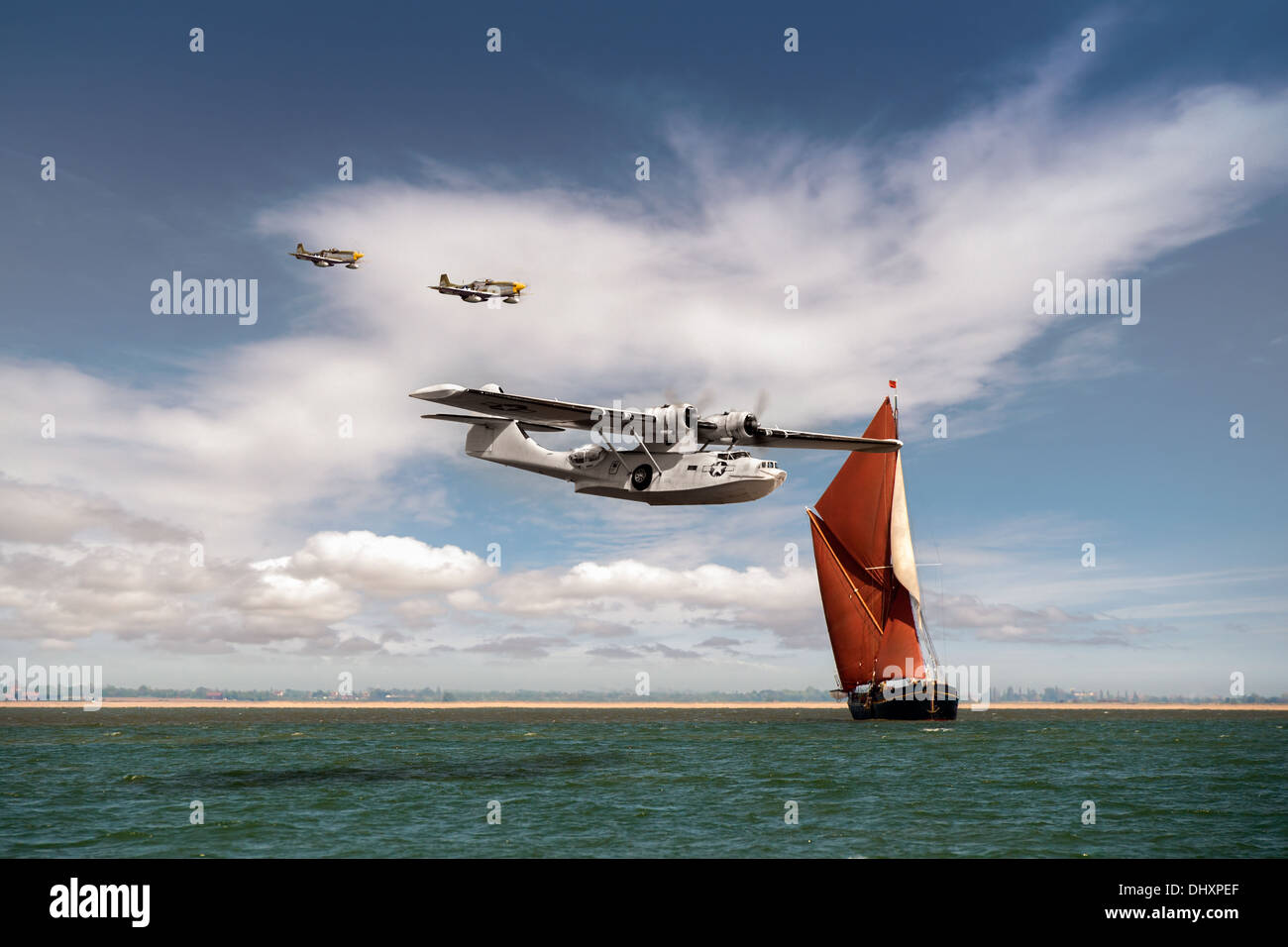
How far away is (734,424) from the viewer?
3123cm

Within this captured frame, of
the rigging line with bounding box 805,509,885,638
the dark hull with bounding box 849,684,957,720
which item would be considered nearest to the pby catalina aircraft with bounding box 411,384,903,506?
the rigging line with bounding box 805,509,885,638

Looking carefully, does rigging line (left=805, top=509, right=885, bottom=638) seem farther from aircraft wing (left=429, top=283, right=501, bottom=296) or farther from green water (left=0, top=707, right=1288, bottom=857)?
aircraft wing (left=429, top=283, right=501, bottom=296)

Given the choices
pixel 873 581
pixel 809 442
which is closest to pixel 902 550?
pixel 873 581

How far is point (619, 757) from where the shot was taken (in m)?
60.4

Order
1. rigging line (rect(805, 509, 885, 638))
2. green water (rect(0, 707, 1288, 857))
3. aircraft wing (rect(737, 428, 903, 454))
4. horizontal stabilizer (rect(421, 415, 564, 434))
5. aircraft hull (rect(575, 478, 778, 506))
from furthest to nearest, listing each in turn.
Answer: rigging line (rect(805, 509, 885, 638))
horizontal stabilizer (rect(421, 415, 564, 434))
aircraft wing (rect(737, 428, 903, 454))
aircraft hull (rect(575, 478, 778, 506))
green water (rect(0, 707, 1288, 857))

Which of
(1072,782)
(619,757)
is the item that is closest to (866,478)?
(619,757)

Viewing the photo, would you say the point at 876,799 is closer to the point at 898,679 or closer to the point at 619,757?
the point at 619,757

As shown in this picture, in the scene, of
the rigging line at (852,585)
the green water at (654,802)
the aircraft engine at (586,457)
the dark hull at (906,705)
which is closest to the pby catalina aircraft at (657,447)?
the aircraft engine at (586,457)

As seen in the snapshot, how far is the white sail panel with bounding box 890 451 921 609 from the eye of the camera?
3450 inches

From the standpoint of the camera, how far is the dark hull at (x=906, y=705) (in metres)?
89.9

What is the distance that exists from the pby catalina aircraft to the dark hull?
63.6 m

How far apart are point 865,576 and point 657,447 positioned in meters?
61.6

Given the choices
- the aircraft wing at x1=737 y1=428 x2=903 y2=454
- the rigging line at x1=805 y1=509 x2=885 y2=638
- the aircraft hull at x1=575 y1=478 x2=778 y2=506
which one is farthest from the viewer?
the rigging line at x1=805 y1=509 x2=885 y2=638
